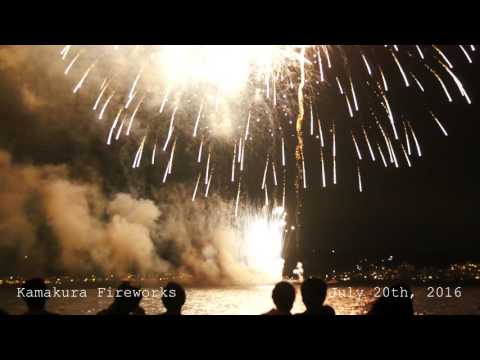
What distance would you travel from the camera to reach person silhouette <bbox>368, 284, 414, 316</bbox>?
9.85 ft

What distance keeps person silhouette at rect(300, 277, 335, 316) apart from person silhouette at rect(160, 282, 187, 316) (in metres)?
0.83

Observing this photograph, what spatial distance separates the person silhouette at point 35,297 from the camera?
10.4 ft

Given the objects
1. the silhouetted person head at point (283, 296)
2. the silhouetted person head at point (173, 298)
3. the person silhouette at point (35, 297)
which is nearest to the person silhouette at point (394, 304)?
the silhouetted person head at point (283, 296)

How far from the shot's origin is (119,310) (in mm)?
3391

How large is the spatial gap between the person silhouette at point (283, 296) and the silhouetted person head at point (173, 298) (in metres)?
0.63

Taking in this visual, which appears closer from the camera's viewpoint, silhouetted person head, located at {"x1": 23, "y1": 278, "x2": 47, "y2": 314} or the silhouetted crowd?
the silhouetted crowd

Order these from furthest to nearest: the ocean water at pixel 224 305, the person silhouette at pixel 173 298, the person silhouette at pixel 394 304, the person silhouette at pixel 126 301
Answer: the ocean water at pixel 224 305 < the person silhouette at pixel 126 301 < the person silhouette at pixel 173 298 < the person silhouette at pixel 394 304

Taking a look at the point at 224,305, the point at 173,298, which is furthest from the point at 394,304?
the point at 224,305

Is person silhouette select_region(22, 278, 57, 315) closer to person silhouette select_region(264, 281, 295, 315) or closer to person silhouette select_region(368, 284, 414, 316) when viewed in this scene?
person silhouette select_region(264, 281, 295, 315)

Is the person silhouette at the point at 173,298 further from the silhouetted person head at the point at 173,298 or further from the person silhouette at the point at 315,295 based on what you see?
the person silhouette at the point at 315,295

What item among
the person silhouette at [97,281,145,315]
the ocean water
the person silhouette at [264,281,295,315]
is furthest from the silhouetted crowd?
the ocean water
